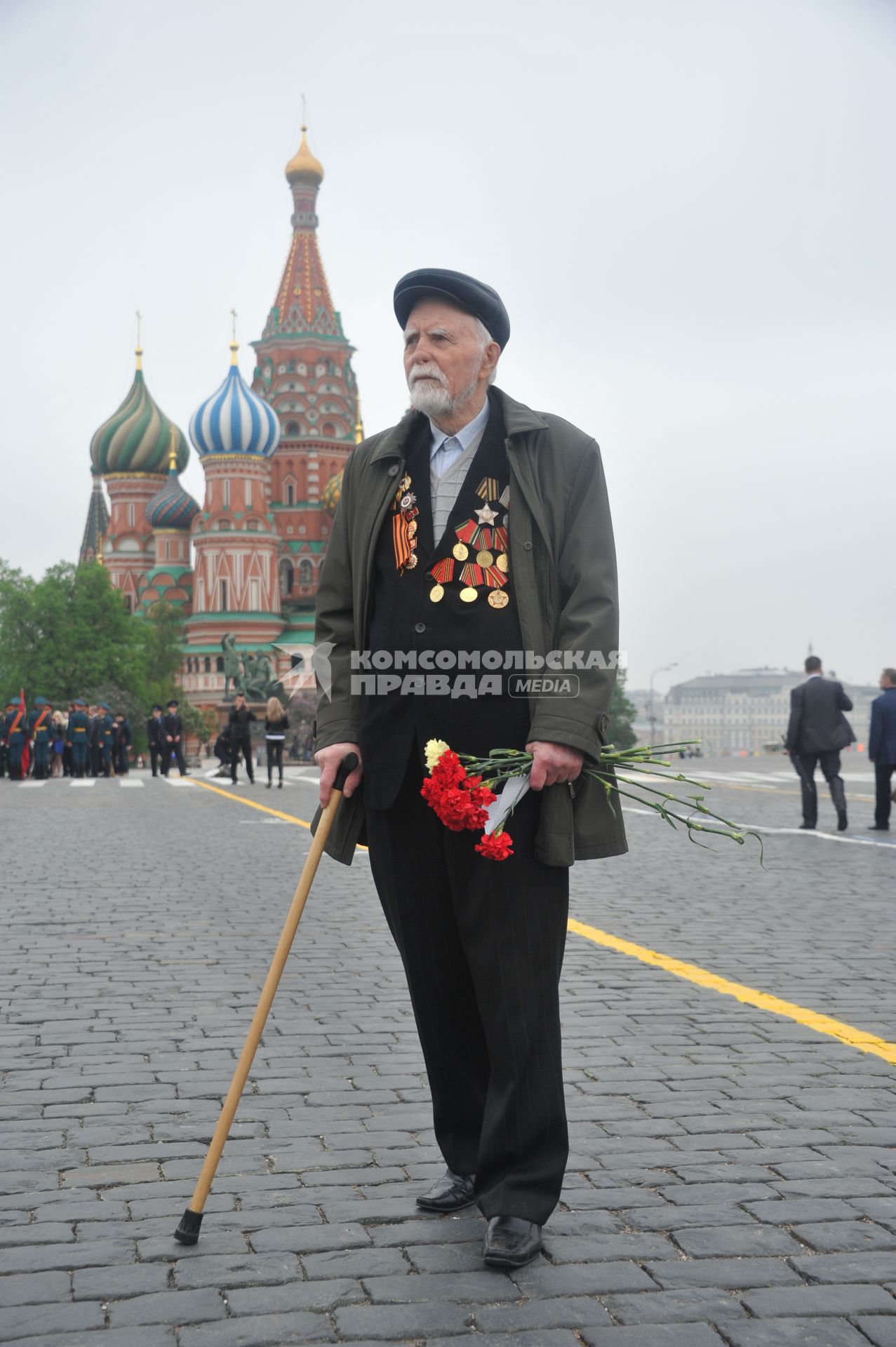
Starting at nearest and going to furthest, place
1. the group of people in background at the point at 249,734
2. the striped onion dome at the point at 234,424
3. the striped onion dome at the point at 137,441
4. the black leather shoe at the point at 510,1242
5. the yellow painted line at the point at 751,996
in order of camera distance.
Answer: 1. the black leather shoe at the point at 510,1242
2. the yellow painted line at the point at 751,996
3. the group of people in background at the point at 249,734
4. the striped onion dome at the point at 234,424
5. the striped onion dome at the point at 137,441

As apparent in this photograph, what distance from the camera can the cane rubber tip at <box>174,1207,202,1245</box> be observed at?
316cm

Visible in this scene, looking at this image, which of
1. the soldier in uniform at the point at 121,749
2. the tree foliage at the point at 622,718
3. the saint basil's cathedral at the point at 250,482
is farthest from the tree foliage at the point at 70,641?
the tree foliage at the point at 622,718

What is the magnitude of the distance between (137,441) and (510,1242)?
331 ft

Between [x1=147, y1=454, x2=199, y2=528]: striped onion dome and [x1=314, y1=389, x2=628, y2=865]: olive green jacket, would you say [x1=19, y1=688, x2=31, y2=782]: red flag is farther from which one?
[x1=147, y1=454, x2=199, y2=528]: striped onion dome

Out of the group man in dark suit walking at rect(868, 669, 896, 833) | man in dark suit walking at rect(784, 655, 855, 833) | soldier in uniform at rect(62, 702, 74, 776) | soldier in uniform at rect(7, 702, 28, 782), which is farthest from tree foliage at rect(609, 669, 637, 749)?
man in dark suit walking at rect(784, 655, 855, 833)

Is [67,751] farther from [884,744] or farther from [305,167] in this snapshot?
[305,167]

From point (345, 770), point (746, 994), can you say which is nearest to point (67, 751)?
point (746, 994)

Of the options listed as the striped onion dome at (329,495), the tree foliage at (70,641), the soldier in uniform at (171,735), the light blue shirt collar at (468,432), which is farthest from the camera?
the striped onion dome at (329,495)

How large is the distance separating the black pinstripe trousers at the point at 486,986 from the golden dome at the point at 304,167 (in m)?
103

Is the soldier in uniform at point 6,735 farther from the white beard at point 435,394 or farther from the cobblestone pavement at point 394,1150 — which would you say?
the white beard at point 435,394

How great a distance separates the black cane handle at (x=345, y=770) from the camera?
351 cm

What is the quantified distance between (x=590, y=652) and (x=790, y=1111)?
170cm

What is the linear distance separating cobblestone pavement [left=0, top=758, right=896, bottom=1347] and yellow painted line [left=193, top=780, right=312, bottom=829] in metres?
7.07

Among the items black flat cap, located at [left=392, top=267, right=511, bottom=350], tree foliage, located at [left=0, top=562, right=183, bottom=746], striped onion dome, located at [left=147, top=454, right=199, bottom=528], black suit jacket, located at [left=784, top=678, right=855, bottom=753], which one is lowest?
black suit jacket, located at [left=784, top=678, right=855, bottom=753]
